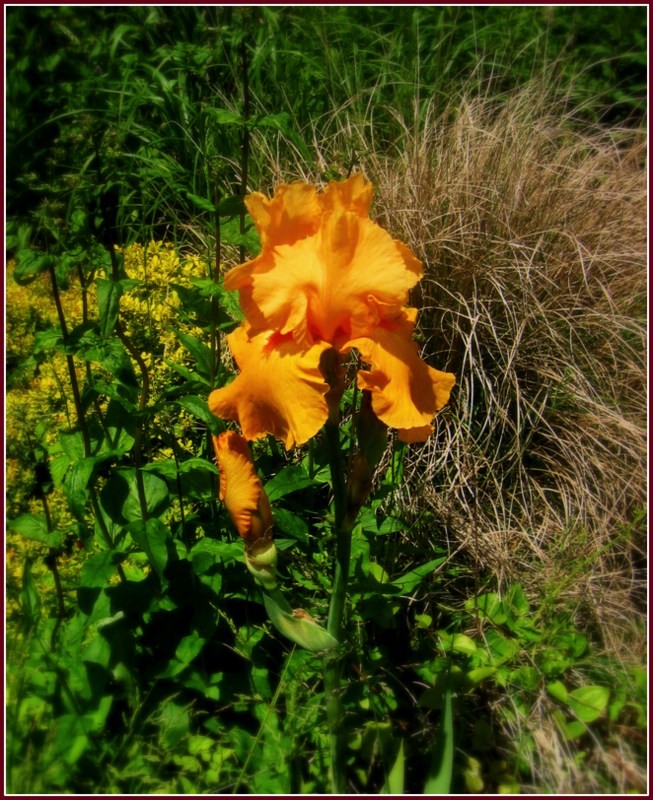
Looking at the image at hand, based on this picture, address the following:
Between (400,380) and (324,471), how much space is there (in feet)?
2.29

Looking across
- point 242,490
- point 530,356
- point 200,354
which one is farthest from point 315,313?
point 530,356

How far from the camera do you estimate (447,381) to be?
1.39 m

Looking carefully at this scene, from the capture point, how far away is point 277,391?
1.29m

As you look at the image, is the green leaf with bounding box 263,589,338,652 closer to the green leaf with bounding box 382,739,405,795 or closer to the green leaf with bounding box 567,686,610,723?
the green leaf with bounding box 382,739,405,795

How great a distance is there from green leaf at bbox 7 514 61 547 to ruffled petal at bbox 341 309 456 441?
0.79 m

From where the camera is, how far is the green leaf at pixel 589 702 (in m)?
1.66

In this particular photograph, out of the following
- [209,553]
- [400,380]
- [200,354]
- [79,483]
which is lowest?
[209,553]

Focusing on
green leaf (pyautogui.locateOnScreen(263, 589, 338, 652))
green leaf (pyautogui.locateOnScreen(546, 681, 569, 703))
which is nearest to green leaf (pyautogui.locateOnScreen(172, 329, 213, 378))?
green leaf (pyautogui.locateOnScreen(263, 589, 338, 652))

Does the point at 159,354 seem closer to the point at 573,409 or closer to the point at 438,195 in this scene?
the point at 438,195

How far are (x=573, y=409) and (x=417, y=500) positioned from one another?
0.66 metres

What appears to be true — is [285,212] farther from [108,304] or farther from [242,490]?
[242,490]

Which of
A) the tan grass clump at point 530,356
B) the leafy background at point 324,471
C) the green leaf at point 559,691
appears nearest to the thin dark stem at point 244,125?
the leafy background at point 324,471

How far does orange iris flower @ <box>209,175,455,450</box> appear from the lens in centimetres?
128

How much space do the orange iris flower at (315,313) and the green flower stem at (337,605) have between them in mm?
137
